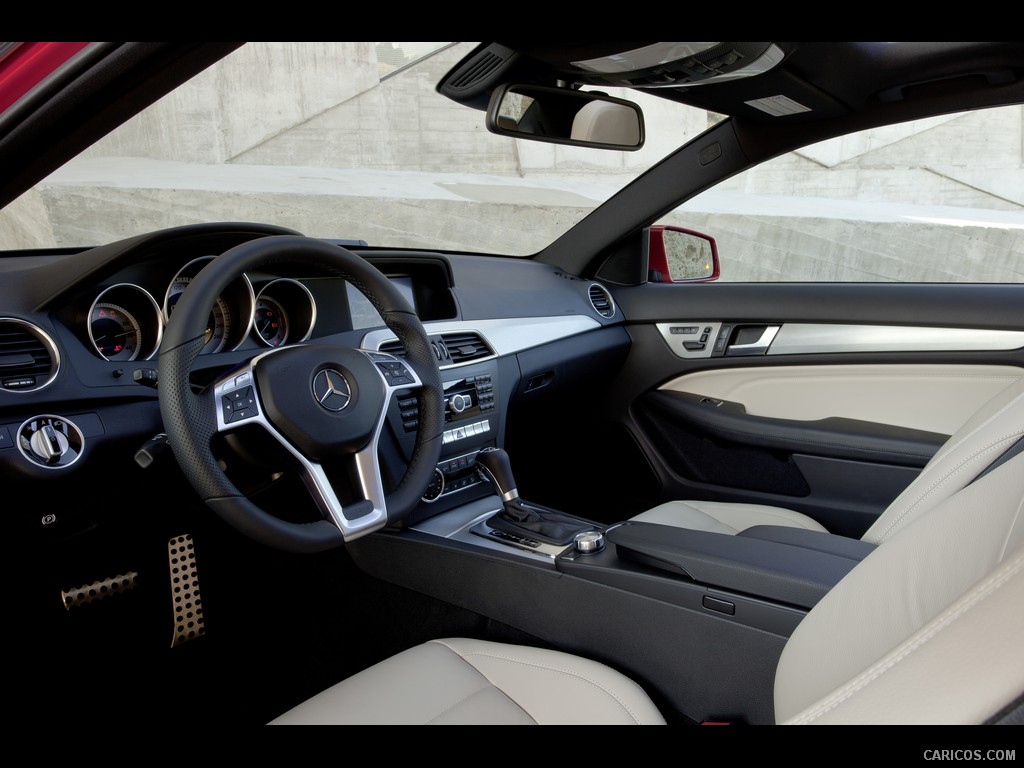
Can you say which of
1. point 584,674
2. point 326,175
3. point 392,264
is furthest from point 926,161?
point 584,674

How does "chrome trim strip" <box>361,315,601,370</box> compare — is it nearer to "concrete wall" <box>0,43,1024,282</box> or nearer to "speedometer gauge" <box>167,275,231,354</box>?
"speedometer gauge" <box>167,275,231,354</box>

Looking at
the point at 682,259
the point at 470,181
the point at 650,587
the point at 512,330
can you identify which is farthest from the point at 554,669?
the point at 470,181

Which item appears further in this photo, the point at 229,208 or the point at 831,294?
the point at 229,208

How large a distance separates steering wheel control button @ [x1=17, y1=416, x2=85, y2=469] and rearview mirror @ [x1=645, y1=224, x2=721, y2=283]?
6.12 ft

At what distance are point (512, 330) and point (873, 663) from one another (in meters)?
1.64

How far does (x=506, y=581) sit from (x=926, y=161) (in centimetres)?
792

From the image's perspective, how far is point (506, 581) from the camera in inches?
59.8

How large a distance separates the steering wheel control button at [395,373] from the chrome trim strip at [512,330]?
0.30 metres

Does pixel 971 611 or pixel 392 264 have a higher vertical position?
pixel 392 264

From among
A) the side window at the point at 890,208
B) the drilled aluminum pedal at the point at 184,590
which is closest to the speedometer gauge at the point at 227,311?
the drilled aluminum pedal at the point at 184,590
